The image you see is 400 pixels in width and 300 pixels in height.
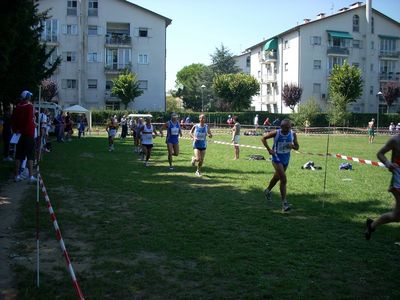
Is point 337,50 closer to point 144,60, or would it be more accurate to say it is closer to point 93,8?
point 144,60

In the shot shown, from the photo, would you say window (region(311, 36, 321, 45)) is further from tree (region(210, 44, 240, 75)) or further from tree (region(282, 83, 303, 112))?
tree (region(210, 44, 240, 75))

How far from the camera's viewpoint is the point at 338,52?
67.4m

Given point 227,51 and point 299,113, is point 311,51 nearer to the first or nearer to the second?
point 299,113

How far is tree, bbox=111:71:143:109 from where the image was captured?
56219 mm

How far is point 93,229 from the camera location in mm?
7684

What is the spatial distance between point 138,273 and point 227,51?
8312cm

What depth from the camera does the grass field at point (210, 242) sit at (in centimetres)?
514

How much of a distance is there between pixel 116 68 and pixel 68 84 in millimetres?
6475

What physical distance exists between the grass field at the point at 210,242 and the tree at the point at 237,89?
183ft

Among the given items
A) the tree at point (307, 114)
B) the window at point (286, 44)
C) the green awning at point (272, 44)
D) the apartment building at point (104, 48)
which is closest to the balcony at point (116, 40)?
the apartment building at point (104, 48)

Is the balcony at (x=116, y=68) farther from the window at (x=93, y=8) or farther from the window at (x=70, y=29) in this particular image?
the window at (x=93, y=8)


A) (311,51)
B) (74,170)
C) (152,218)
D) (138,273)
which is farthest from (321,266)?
(311,51)

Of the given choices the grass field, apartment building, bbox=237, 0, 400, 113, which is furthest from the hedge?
the grass field

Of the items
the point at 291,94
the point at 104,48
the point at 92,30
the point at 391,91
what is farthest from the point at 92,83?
the point at 391,91
